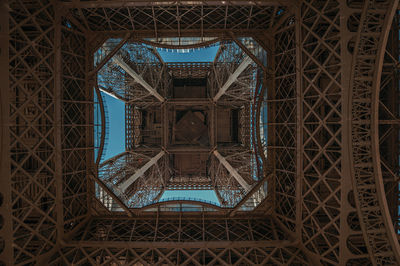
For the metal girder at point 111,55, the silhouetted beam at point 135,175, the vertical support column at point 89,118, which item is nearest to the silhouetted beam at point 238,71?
the metal girder at point 111,55

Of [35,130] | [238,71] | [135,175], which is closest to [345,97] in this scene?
[238,71]

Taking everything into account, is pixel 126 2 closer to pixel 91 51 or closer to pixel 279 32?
pixel 91 51

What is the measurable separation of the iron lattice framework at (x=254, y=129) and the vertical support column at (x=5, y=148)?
49 mm

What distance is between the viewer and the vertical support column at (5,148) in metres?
9.36

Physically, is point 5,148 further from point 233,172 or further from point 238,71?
point 238,71

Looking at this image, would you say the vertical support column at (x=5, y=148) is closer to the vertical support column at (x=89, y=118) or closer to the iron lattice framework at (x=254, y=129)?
the iron lattice framework at (x=254, y=129)

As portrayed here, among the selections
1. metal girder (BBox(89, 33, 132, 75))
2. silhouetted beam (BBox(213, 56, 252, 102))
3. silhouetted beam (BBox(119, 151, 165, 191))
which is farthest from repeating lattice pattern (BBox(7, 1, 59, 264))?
silhouetted beam (BBox(213, 56, 252, 102))

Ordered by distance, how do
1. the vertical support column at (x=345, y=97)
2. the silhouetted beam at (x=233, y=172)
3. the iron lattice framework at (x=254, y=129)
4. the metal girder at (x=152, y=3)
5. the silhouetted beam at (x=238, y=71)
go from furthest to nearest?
1. the silhouetted beam at (x=233, y=172)
2. the silhouetted beam at (x=238, y=71)
3. the metal girder at (x=152, y=3)
4. the iron lattice framework at (x=254, y=129)
5. the vertical support column at (x=345, y=97)

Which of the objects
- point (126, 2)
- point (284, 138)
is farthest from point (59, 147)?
point (284, 138)

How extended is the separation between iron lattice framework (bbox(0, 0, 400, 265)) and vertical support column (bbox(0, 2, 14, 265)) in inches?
1.9

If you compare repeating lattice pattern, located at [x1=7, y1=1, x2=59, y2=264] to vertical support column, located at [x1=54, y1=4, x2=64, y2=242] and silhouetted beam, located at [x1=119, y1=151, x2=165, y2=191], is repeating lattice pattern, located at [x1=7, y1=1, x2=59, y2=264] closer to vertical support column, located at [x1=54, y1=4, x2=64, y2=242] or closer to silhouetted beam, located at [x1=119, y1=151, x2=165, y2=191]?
vertical support column, located at [x1=54, y1=4, x2=64, y2=242]

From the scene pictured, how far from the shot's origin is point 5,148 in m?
9.53

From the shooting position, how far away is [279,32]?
12148 millimetres

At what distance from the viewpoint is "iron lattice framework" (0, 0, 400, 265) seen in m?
8.88
